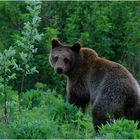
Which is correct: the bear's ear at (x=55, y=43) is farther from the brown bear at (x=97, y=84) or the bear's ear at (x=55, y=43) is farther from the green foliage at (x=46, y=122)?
the green foliage at (x=46, y=122)

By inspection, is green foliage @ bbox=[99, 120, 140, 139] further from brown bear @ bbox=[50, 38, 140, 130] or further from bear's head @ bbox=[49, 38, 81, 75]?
bear's head @ bbox=[49, 38, 81, 75]

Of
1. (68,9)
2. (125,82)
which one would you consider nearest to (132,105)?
(125,82)

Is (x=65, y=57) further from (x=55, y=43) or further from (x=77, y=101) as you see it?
(x=77, y=101)

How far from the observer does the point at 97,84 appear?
9.02 metres

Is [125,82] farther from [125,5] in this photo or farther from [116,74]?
[125,5]

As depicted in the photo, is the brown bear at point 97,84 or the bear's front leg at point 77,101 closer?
the brown bear at point 97,84

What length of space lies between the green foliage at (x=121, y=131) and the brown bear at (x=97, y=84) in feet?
5.05

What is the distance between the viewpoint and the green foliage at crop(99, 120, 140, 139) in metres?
6.82

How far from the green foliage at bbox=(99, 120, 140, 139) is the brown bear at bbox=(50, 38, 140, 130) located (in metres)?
1.54

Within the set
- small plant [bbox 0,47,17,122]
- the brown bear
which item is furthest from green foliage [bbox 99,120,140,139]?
small plant [bbox 0,47,17,122]

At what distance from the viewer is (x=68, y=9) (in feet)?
52.4

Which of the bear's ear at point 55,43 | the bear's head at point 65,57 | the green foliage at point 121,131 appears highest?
the bear's ear at point 55,43

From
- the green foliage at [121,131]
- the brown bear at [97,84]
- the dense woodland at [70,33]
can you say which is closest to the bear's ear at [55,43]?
the brown bear at [97,84]

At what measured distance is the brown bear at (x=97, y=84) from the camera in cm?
861
